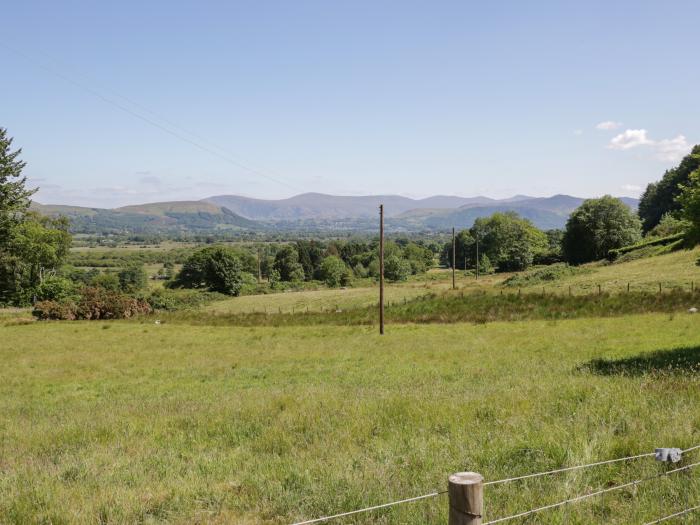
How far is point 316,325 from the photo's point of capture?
43.1 m

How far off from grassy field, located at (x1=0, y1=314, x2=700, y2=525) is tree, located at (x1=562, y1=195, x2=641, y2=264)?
254 feet

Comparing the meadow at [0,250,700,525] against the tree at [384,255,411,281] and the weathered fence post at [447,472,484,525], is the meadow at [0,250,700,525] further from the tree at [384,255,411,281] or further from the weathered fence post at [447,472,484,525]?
the tree at [384,255,411,281]

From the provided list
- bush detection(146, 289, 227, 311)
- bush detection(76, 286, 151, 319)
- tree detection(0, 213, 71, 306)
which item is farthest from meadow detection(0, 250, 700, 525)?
tree detection(0, 213, 71, 306)

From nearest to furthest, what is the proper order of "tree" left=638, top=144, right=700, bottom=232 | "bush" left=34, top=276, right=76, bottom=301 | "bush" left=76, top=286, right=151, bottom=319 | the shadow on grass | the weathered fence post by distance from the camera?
the weathered fence post
the shadow on grass
"bush" left=76, top=286, right=151, bottom=319
"bush" left=34, top=276, right=76, bottom=301
"tree" left=638, top=144, right=700, bottom=232

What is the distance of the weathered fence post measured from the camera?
132 inches

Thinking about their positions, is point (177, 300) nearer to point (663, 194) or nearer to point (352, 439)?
point (352, 439)

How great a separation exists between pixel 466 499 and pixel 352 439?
208 inches

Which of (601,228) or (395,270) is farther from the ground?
(601,228)

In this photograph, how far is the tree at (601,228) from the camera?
8938cm

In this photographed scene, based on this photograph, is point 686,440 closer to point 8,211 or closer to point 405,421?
point 405,421

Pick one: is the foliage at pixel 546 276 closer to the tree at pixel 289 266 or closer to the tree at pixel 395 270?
the tree at pixel 395 270

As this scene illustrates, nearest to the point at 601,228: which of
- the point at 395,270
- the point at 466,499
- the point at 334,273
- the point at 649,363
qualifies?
the point at 395,270

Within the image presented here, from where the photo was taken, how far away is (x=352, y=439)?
8406mm

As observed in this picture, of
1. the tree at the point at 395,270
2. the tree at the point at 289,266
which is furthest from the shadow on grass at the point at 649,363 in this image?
the tree at the point at 289,266
